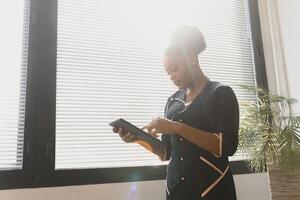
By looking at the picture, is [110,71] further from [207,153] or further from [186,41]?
[207,153]

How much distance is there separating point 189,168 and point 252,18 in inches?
72.4

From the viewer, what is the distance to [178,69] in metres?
1.35

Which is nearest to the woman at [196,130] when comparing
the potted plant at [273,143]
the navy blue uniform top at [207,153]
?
the navy blue uniform top at [207,153]

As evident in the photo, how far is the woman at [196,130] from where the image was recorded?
1.19 metres

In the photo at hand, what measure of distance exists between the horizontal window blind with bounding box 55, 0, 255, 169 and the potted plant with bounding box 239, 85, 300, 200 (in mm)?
444

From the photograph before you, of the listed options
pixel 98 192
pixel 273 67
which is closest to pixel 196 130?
pixel 98 192

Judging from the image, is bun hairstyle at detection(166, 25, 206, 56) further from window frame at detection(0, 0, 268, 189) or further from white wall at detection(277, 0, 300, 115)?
white wall at detection(277, 0, 300, 115)

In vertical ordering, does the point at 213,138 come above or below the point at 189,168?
above

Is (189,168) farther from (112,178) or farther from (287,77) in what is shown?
(287,77)

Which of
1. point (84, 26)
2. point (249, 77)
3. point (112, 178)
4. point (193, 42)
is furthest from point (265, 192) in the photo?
point (84, 26)

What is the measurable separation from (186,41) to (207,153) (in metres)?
0.46

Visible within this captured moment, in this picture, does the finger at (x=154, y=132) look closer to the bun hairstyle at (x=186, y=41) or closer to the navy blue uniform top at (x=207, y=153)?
the navy blue uniform top at (x=207, y=153)

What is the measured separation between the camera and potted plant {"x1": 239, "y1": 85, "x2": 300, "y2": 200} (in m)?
1.91

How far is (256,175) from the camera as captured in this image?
2344 millimetres
